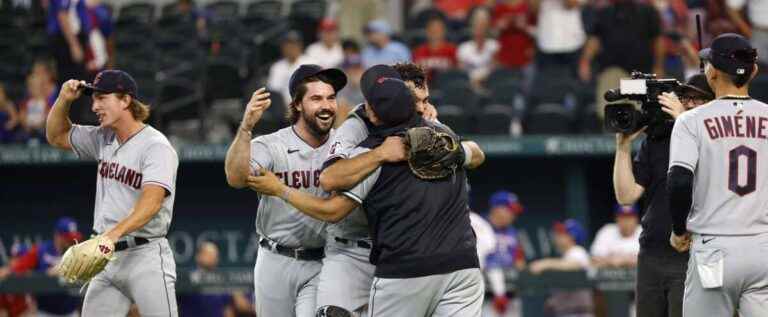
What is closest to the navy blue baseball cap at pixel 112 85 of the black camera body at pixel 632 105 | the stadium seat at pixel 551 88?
the black camera body at pixel 632 105

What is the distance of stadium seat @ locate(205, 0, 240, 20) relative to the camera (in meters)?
17.2

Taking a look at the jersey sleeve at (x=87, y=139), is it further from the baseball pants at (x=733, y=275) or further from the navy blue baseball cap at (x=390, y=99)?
the baseball pants at (x=733, y=275)

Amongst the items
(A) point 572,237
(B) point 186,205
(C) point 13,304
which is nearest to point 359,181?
(A) point 572,237

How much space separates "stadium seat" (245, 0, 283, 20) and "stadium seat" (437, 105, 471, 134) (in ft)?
14.3

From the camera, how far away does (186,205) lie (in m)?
14.6

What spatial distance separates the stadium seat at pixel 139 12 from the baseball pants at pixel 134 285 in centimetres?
1024

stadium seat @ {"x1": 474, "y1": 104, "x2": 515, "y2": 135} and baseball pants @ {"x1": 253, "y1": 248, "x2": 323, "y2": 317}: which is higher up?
stadium seat @ {"x1": 474, "y1": 104, "x2": 515, "y2": 135}

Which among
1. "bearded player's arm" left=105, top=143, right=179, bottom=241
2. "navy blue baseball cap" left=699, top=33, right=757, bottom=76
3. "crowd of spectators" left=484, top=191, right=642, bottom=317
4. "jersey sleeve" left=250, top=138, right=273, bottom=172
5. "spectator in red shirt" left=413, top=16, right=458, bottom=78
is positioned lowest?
"crowd of spectators" left=484, top=191, right=642, bottom=317

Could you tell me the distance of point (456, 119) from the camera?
13.1 metres

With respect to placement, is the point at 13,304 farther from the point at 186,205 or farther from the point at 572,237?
the point at 572,237

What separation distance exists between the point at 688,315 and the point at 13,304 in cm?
829

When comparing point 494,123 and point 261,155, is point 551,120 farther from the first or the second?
point 261,155

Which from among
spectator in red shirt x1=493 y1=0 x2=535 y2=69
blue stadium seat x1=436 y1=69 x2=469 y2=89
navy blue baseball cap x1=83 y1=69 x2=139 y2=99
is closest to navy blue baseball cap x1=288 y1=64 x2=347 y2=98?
navy blue baseball cap x1=83 y1=69 x2=139 y2=99

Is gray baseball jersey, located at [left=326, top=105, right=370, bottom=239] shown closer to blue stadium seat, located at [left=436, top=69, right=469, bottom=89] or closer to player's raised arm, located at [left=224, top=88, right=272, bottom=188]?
player's raised arm, located at [left=224, top=88, right=272, bottom=188]
